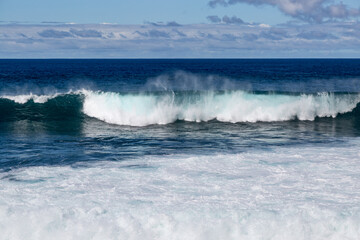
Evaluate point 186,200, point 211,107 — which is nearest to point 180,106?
point 211,107

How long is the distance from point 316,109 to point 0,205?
16.2 metres

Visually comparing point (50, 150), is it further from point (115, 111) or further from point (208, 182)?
point (115, 111)

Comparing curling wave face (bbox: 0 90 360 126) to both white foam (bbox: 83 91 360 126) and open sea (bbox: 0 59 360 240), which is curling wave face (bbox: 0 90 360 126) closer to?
white foam (bbox: 83 91 360 126)

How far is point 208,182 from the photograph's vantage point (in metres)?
8.33

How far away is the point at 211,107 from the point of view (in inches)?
767

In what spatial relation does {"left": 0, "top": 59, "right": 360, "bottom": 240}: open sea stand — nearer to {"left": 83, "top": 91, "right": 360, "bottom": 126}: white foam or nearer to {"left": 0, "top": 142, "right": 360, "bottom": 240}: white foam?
{"left": 0, "top": 142, "right": 360, "bottom": 240}: white foam

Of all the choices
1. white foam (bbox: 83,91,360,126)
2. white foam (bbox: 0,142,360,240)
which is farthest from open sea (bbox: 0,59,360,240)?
white foam (bbox: 83,91,360,126)

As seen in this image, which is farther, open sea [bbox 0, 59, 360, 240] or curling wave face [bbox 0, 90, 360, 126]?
curling wave face [bbox 0, 90, 360, 126]

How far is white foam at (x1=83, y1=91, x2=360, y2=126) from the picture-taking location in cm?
1834

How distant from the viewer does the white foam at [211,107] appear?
722 inches

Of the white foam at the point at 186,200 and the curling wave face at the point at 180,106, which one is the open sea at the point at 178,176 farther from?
the curling wave face at the point at 180,106

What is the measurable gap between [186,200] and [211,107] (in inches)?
490

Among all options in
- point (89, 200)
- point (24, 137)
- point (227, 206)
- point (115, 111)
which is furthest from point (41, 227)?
point (115, 111)

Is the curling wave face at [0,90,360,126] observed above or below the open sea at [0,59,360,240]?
above
